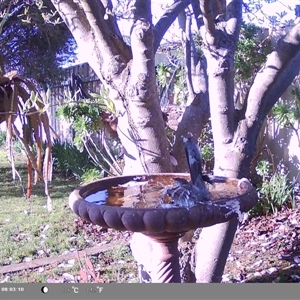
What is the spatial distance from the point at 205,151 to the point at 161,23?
997 mm

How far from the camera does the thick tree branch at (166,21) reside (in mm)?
1213

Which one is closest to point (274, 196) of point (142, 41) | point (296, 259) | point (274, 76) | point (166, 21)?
point (296, 259)

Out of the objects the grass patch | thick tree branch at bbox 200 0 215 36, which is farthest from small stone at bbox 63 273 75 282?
thick tree branch at bbox 200 0 215 36

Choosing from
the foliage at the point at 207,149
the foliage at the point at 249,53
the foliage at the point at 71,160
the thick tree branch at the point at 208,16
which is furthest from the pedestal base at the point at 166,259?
the foliage at the point at 71,160

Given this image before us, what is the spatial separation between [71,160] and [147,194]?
5.63ft

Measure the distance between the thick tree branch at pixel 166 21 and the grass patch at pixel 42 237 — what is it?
28.9 inches

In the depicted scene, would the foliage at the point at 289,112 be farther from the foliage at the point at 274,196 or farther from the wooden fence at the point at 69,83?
the wooden fence at the point at 69,83

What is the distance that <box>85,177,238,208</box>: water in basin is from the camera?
0.87m

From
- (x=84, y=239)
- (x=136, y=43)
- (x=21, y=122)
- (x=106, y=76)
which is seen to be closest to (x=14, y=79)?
(x=21, y=122)

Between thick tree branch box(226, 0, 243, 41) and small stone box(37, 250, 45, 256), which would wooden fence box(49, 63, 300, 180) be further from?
thick tree branch box(226, 0, 243, 41)

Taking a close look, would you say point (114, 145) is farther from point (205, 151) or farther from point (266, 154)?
point (266, 154)

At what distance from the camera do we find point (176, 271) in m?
0.97

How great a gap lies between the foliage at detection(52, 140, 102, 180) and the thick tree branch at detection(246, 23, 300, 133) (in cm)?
150

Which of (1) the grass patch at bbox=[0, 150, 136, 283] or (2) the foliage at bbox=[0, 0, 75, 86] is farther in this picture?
(2) the foliage at bbox=[0, 0, 75, 86]
